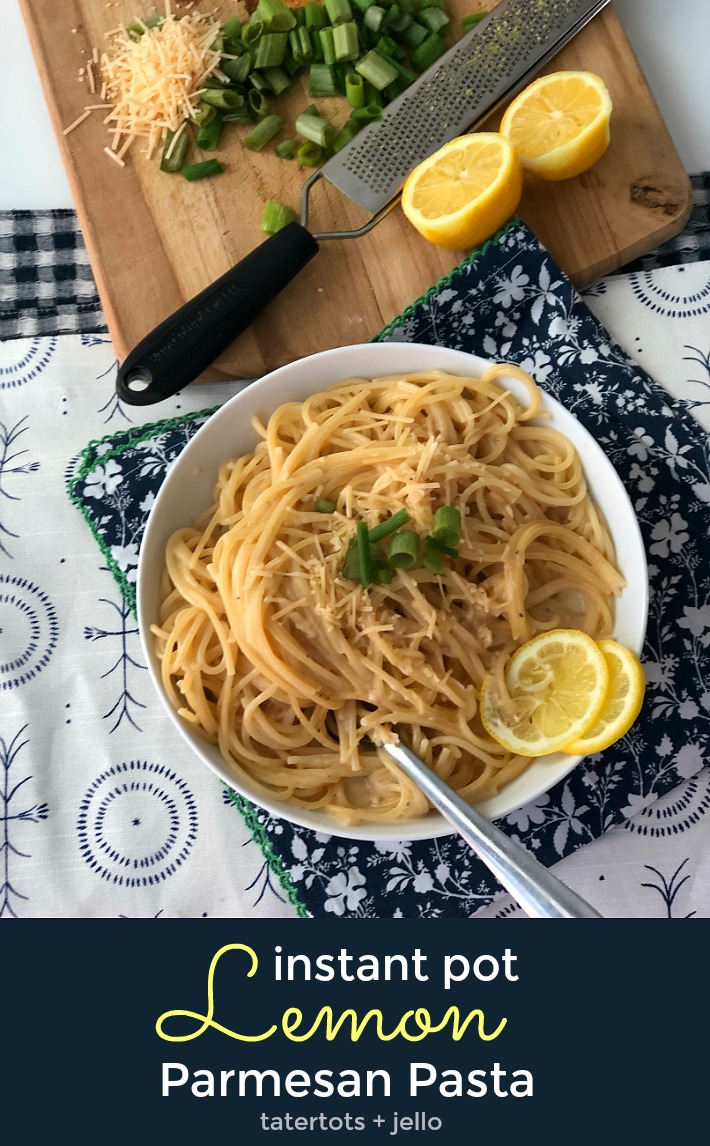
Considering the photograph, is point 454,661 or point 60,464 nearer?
point 454,661

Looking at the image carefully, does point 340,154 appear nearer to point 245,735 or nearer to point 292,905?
point 245,735

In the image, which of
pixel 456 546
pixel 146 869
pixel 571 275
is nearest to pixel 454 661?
pixel 456 546

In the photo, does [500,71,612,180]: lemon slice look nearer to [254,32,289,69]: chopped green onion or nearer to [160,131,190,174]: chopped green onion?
[254,32,289,69]: chopped green onion

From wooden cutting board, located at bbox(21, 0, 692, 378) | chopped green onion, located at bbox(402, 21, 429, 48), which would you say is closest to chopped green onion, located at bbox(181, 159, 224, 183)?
wooden cutting board, located at bbox(21, 0, 692, 378)

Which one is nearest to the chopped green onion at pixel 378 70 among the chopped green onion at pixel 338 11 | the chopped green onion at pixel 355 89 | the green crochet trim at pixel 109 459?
the chopped green onion at pixel 355 89

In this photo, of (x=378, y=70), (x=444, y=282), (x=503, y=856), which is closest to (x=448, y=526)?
(x=503, y=856)

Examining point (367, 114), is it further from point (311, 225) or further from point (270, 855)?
point (270, 855)
